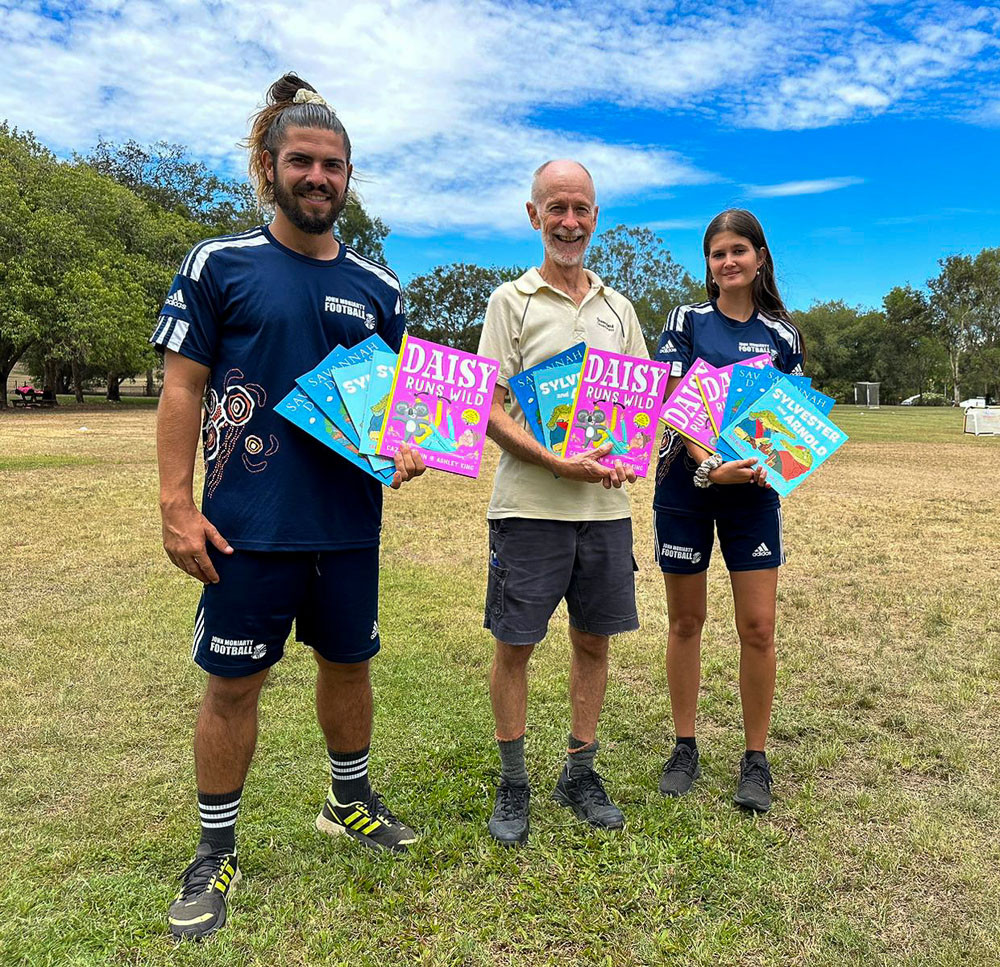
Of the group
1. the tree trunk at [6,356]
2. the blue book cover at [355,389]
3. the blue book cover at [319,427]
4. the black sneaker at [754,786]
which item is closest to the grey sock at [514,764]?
the black sneaker at [754,786]

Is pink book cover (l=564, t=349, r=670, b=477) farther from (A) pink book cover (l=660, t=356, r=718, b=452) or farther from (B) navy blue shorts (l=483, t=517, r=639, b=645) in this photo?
(B) navy blue shorts (l=483, t=517, r=639, b=645)

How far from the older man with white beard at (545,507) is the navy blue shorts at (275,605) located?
0.56 meters

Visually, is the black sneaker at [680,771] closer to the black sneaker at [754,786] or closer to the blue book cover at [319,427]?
the black sneaker at [754,786]

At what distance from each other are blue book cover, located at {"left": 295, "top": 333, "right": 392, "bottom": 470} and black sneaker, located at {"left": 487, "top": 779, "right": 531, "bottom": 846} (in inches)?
54.6

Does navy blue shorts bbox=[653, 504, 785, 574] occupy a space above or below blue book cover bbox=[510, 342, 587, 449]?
below

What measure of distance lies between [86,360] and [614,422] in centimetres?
3329

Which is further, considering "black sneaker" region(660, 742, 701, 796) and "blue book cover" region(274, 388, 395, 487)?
"black sneaker" region(660, 742, 701, 796)

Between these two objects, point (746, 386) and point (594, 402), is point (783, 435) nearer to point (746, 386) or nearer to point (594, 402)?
point (746, 386)

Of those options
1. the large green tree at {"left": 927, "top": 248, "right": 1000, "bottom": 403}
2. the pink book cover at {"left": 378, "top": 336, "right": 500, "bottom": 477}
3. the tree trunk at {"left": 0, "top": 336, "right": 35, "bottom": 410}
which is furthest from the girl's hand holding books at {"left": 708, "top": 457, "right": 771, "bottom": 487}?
the large green tree at {"left": 927, "top": 248, "right": 1000, "bottom": 403}

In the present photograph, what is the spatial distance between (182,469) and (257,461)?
221 mm

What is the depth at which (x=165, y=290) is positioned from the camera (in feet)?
115

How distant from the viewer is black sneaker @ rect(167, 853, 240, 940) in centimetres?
238

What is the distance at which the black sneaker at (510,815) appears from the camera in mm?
2859

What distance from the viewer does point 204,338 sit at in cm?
232
